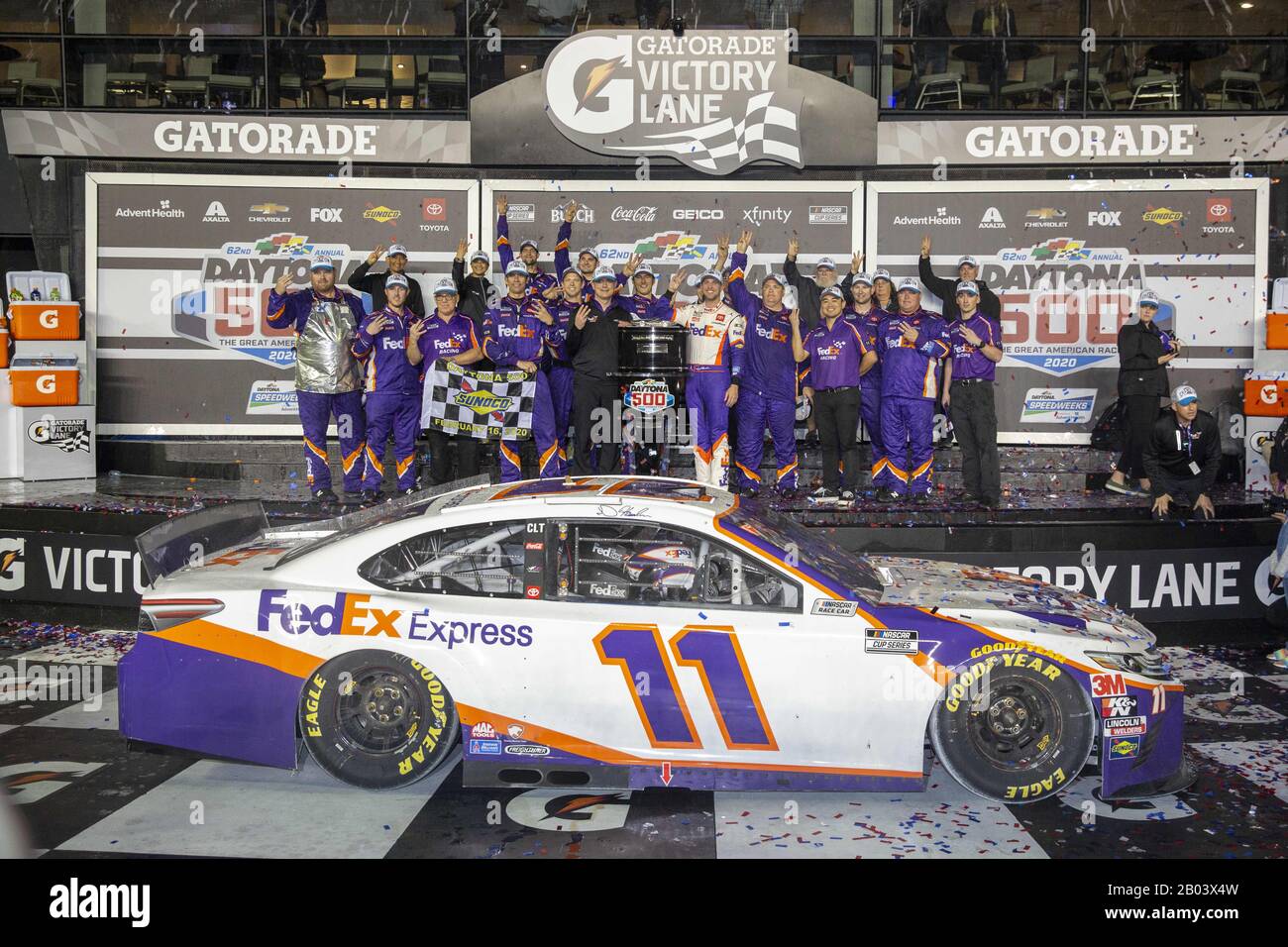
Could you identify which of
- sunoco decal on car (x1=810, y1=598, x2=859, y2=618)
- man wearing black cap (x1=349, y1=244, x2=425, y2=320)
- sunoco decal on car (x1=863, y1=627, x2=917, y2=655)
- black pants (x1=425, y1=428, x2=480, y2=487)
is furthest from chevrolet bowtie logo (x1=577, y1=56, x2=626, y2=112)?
sunoco decal on car (x1=863, y1=627, x2=917, y2=655)

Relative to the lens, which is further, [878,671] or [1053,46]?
[1053,46]

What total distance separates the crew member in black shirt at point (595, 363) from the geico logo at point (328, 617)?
186 inches

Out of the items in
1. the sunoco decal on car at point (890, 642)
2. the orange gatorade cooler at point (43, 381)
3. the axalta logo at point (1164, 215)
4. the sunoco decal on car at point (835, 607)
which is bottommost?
the sunoco decal on car at point (890, 642)

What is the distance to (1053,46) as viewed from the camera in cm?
1249

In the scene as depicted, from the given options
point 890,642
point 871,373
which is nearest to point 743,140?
point 871,373

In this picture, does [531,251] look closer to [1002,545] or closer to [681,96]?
[681,96]

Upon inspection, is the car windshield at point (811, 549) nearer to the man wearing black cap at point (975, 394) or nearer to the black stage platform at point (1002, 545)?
the black stage platform at point (1002, 545)

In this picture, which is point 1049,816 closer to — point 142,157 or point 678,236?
point 678,236

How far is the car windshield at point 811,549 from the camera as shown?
5.49 m

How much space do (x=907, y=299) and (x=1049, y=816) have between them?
5757mm

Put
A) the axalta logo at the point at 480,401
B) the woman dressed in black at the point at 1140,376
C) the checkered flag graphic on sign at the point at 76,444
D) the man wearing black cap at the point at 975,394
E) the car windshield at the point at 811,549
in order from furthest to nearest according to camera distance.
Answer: the checkered flag graphic on sign at the point at 76,444, the woman dressed in black at the point at 1140,376, the axalta logo at the point at 480,401, the man wearing black cap at the point at 975,394, the car windshield at the point at 811,549

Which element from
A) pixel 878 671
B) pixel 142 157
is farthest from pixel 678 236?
pixel 878 671

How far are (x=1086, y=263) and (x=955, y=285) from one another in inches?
65.2

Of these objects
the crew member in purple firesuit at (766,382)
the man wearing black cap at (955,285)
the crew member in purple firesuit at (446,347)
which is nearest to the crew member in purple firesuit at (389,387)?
the crew member in purple firesuit at (446,347)
